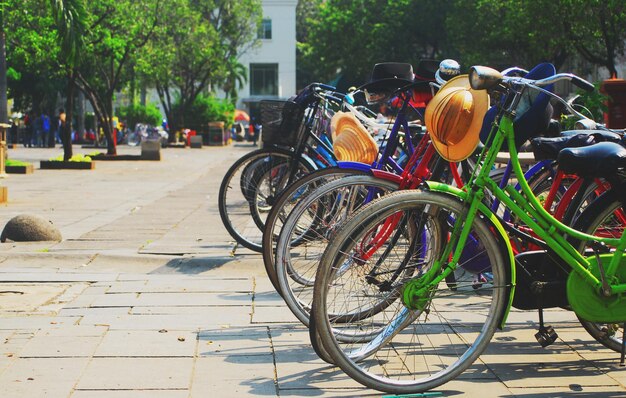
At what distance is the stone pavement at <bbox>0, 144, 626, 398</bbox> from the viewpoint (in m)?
4.34

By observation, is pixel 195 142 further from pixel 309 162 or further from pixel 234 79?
pixel 309 162

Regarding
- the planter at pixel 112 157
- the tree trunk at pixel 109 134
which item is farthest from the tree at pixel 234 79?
the planter at pixel 112 157

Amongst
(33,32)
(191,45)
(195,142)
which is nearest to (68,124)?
(33,32)

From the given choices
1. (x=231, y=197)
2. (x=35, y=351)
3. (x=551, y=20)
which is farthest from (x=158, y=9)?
(x=35, y=351)

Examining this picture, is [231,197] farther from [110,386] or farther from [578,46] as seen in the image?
[578,46]

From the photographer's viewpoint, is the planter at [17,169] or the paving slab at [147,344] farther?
the planter at [17,169]

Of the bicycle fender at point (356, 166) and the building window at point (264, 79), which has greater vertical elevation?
the building window at point (264, 79)

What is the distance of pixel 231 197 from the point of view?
848 cm

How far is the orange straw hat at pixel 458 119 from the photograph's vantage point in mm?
4293

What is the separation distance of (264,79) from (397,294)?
248 feet

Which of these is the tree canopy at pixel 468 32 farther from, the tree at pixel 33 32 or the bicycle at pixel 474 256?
the tree at pixel 33 32

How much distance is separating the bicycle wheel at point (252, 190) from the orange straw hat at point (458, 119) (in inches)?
134

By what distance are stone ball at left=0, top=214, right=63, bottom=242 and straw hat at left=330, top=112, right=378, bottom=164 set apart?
3514mm

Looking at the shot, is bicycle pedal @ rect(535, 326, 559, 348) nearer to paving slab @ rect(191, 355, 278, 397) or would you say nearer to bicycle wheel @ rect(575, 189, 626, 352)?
bicycle wheel @ rect(575, 189, 626, 352)
